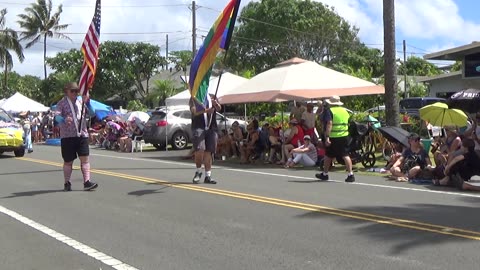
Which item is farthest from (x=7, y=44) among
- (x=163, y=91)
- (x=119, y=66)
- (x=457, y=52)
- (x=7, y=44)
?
(x=457, y=52)

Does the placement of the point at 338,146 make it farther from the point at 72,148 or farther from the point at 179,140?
the point at 179,140

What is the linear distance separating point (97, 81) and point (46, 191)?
164ft

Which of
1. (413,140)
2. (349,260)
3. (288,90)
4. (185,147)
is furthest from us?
(185,147)

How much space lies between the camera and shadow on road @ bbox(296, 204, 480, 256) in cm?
664

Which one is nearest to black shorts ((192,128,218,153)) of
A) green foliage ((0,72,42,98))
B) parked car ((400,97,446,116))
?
parked car ((400,97,446,116))

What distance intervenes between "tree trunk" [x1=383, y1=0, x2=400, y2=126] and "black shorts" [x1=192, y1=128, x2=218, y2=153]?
23.5 ft

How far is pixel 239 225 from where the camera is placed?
25.3 ft

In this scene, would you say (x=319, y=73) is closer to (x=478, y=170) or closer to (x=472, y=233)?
(x=478, y=170)

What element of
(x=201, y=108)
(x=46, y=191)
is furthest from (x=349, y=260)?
(x=46, y=191)

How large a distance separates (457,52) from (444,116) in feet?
25.7

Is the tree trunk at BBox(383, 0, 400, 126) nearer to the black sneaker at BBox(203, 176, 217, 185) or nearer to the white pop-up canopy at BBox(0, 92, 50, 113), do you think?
the black sneaker at BBox(203, 176, 217, 185)

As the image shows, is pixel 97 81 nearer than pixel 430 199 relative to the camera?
No

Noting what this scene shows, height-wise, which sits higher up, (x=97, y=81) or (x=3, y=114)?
(x=97, y=81)

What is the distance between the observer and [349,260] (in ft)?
19.4
